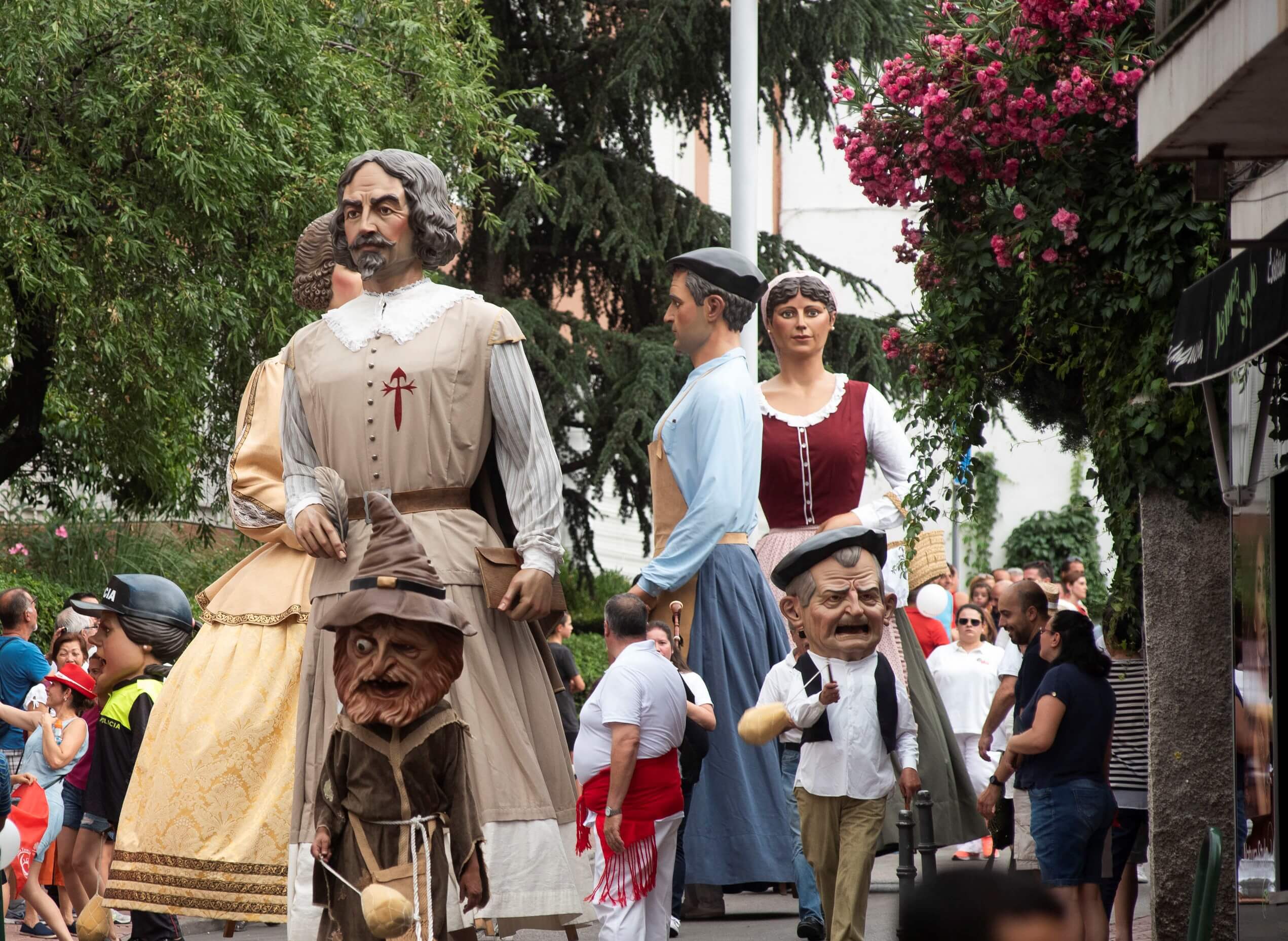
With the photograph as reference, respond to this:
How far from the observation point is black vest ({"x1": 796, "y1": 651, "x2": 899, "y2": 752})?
6.46m

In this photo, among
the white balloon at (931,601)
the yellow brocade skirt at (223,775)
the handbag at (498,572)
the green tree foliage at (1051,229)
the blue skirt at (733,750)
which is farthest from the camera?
the white balloon at (931,601)

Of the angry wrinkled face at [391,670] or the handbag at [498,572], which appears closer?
the angry wrinkled face at [391,670]

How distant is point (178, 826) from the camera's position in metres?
6.46

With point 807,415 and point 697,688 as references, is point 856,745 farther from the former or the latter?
point 807,415

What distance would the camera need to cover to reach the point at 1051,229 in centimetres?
713

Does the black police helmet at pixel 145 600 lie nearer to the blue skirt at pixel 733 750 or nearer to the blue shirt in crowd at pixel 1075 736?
the blue skirt at pixel 733 750

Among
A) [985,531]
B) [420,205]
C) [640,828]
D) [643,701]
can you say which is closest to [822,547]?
[643,701]

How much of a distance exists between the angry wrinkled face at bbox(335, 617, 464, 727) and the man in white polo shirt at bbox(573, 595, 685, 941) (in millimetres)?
1471

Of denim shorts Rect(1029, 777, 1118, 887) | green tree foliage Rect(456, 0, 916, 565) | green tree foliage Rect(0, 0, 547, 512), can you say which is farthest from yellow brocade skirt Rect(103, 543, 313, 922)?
green tree foliage Rect(456, 0, 916, 565)

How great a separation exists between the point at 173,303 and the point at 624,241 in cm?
964

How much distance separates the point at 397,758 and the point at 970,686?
7782 mm

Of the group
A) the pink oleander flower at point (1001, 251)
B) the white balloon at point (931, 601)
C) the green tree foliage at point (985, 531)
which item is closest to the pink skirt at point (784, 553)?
the pink oleander flower at point (1001, 251)

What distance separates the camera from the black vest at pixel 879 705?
254 inches

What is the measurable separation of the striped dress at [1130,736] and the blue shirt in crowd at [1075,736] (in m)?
0.58
